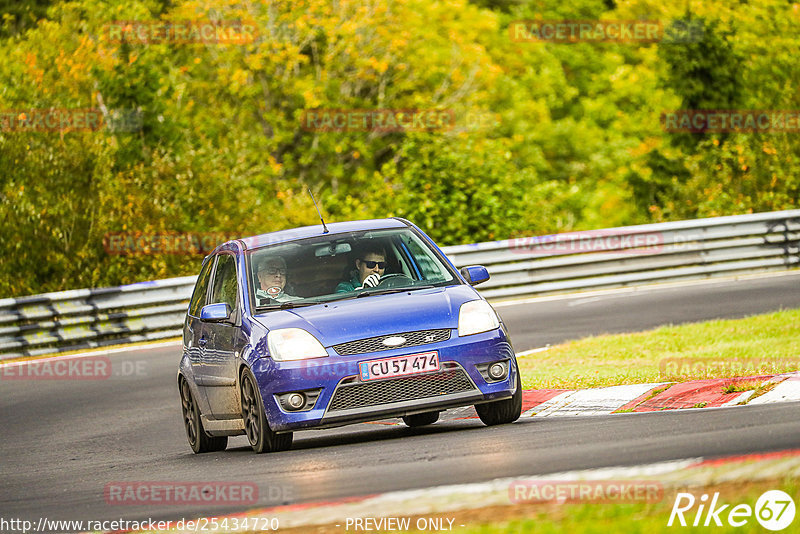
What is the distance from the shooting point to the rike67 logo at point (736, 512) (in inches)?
200

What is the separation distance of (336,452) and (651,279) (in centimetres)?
1530

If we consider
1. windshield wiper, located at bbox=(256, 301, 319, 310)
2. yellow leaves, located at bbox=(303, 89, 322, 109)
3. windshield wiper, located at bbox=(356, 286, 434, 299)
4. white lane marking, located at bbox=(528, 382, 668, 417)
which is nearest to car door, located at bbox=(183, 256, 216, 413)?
windshield wiper, located at bbox=(256, 301, 319, 310)

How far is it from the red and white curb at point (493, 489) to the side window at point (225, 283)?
12.6 ft

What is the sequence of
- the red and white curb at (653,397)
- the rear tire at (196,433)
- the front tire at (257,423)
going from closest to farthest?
the front tire at (257,423) → the red and white curb at (653,397) → the rear tire at (196,433)

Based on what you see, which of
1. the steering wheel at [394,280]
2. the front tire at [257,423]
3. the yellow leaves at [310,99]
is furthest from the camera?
the yellow leaves at [310,99]

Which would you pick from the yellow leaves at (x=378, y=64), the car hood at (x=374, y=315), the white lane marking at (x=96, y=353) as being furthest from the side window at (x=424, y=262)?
the yellow leaves at (x=378, y=64)

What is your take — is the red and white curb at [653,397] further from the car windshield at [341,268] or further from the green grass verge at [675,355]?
the car windshield at [341,268]

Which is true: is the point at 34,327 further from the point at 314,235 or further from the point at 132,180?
the point at 314,235

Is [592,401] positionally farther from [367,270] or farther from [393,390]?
[393,390]

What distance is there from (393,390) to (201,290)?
9.96ft

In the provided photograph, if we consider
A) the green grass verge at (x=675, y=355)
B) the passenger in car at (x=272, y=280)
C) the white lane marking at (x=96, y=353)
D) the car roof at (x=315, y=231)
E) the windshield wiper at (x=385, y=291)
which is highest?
the car roof at (x=315, y=231)

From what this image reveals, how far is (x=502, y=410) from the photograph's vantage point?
977 centimetres

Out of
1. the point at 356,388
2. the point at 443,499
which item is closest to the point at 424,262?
the point at 356,388

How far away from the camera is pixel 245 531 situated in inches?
240
